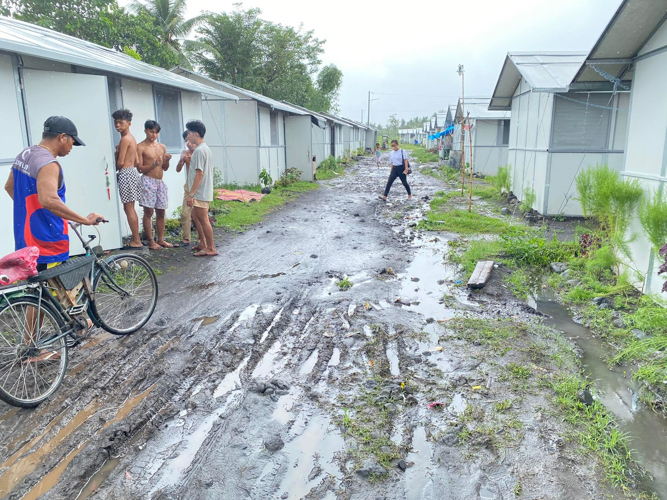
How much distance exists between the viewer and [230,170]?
15953 mm

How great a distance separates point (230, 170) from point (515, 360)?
1317 cm

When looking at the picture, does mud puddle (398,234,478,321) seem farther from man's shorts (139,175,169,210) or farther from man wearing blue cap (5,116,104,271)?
man's shorts (139,175,169,210)

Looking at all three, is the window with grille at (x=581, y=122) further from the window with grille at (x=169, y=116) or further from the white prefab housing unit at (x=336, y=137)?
the white prefab housing unit at (x=336, y=137)

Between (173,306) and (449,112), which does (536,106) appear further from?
(449,112)

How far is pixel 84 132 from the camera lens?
21.9 feet

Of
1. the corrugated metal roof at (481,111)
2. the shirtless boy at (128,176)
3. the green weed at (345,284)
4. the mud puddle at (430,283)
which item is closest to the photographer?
the mud puddle at (430,283)

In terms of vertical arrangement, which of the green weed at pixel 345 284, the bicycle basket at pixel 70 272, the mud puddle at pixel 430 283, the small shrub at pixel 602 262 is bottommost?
the mud puddle at pixel 430 283

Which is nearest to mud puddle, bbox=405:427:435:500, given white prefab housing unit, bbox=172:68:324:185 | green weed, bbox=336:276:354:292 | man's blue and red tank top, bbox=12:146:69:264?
green weed, bbox=336:276:354:292

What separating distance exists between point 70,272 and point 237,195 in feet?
33.2

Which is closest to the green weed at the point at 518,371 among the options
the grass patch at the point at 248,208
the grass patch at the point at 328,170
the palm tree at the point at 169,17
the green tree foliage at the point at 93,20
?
the grass patch at the point at 248,208

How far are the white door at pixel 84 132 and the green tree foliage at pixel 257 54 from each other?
24473 mm

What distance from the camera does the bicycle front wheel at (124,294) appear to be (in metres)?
4.42

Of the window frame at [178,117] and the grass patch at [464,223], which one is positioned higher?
the window frame at [178,117]

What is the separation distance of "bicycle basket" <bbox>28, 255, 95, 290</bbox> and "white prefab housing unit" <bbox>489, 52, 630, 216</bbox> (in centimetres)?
962
